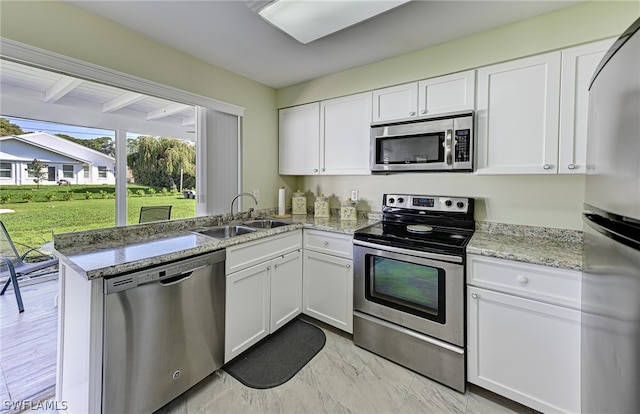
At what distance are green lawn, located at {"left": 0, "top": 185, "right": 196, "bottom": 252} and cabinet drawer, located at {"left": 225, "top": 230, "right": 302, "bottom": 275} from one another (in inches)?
39.4

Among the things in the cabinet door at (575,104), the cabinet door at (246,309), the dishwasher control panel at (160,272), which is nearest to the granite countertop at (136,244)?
the dishwasher control panel at (160,272)

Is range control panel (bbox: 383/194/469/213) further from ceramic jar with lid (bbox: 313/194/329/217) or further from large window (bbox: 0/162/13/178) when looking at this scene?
large window (bbox: 0/162/13/178)

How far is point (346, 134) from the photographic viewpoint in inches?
103

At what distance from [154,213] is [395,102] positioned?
2700 millimetres

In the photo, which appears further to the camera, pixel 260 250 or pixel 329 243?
pixel 329 243

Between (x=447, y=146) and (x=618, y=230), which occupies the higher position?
(x=447, y=146)

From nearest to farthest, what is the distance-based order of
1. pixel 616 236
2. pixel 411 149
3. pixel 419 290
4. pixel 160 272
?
pixel 616 236 < pixel 160 272 < pixel 419 290 < pixel 411 149

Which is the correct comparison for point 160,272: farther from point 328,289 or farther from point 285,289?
point 328,289

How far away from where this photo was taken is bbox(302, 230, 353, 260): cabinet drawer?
2229mm

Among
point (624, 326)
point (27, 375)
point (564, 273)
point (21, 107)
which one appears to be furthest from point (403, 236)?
point (21, 107)

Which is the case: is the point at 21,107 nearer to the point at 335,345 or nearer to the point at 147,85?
the point at 147,85

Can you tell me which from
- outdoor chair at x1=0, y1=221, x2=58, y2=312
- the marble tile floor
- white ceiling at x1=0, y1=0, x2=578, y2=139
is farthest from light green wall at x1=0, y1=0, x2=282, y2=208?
outdoor chair at x1=0, y1=221, x2=58, y2=312

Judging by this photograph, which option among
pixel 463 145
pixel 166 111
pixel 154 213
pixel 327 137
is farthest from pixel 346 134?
pixel 154 213

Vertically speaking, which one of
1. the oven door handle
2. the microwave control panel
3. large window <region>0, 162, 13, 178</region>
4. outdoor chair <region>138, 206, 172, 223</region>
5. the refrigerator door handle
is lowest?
the oven door handle
